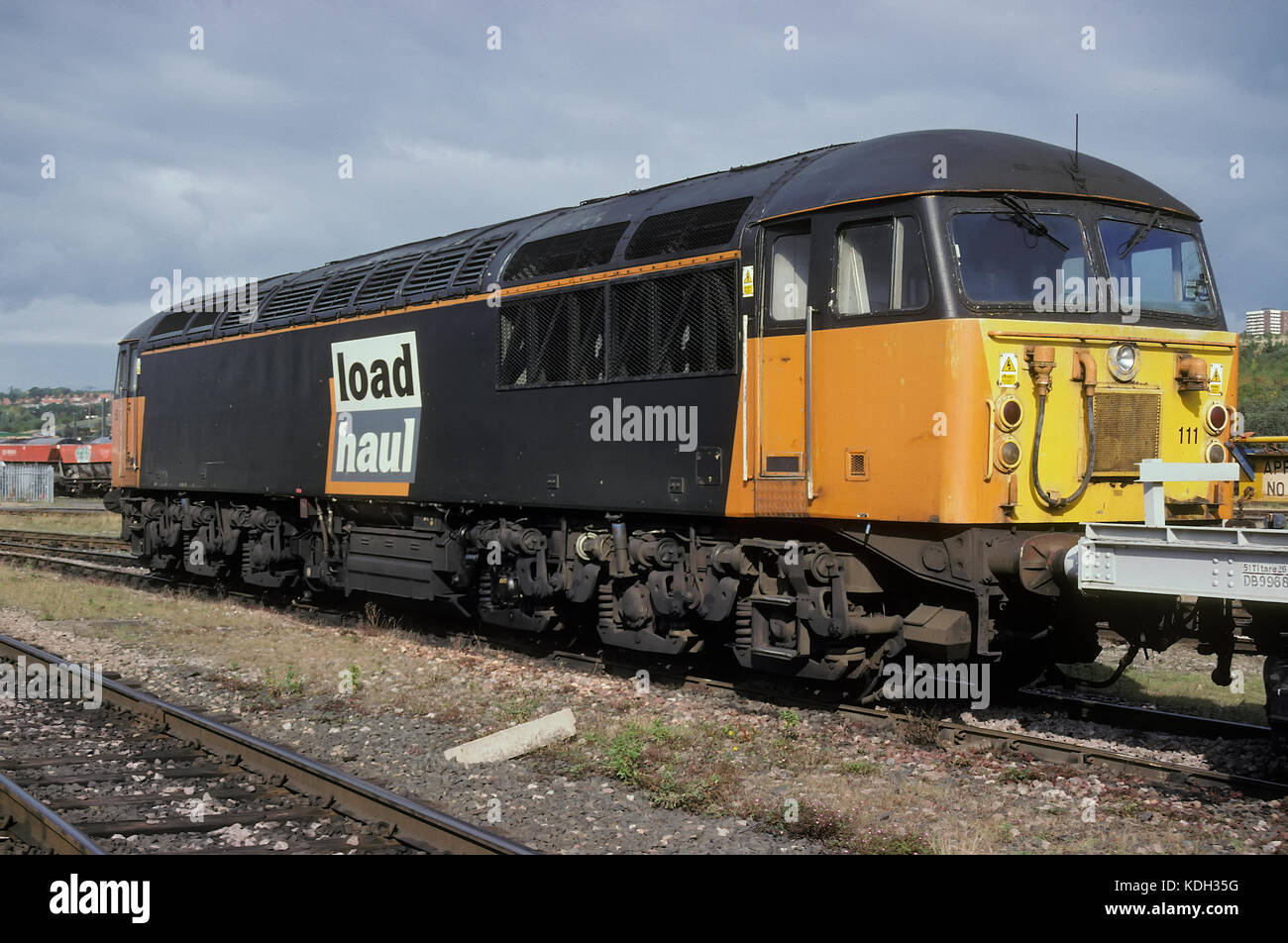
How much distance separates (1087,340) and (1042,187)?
1.16 meters

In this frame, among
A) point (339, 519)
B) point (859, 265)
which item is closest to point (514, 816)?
point (859, 265)

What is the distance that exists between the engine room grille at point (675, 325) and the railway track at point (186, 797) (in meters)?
4.36

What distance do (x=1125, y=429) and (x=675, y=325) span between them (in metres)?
3.65

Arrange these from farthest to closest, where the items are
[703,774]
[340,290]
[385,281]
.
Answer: [340,290] < [385,281] < [703,774]

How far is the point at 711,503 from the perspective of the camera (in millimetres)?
9336

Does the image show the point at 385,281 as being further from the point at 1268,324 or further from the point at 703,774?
the point at 1268,324

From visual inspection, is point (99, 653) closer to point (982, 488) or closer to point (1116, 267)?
point (982, 488)

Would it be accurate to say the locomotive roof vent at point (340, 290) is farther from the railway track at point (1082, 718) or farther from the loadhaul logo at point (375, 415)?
the railway track at point (1082, 718)

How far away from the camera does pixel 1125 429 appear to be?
820 cm

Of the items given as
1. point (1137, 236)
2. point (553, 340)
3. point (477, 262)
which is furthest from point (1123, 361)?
point (477, 262)

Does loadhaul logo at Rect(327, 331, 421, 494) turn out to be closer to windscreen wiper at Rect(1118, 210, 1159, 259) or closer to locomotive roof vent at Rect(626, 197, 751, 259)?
locomotive roof vent at Rect(626, 197, 751, 259)

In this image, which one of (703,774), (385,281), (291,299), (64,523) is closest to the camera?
(703,774)

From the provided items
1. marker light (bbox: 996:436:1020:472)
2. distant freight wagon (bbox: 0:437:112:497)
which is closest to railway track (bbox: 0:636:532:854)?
marker light (bbox: 996:436:1020:472)
